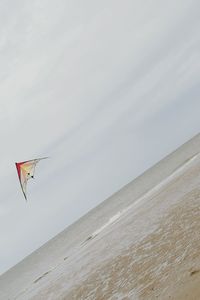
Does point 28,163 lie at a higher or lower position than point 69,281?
higher

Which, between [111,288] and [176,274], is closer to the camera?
[176,274]

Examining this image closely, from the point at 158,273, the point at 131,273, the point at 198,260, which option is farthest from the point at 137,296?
the point at 131,273

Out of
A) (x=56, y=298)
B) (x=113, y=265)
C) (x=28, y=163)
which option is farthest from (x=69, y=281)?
(x=28, y=163)

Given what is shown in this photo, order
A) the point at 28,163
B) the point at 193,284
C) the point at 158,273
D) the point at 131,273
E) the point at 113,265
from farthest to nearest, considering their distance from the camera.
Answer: the point at 28,163, the point at 113,265, the point at 131,273, the point at 158,273, the point at 193,284

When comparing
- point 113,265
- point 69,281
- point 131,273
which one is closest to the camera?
point 131,273

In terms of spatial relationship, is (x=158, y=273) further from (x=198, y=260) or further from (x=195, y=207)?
(x=195, y=207)

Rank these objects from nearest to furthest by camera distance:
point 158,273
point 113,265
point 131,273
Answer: point 158,273
point 131,273
point 113,265

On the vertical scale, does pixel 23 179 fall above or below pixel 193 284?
above

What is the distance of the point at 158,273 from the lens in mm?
11102

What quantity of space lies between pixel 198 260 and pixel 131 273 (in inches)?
148

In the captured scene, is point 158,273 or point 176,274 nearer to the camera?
point 176,274

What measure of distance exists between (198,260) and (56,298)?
364 inches

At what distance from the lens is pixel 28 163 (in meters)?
18.0

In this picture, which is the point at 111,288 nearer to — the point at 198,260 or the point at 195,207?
the point at 198,260
